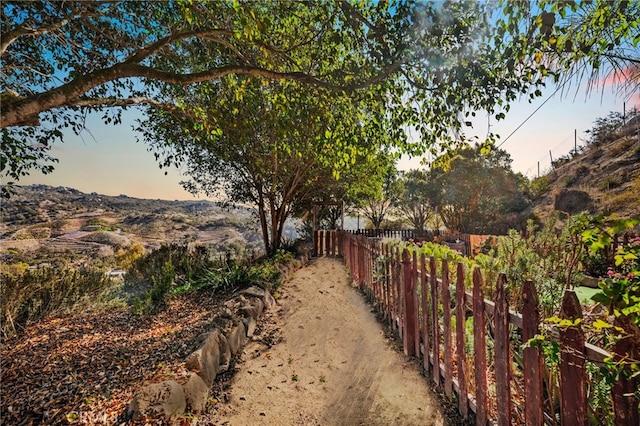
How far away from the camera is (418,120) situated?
438 cm

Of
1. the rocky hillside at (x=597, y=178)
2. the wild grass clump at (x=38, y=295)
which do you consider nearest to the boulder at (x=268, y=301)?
the wild grass clump at (x=38, y=295)

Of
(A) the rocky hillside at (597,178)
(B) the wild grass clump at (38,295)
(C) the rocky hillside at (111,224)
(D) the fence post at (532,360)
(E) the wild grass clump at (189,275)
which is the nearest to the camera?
(D) the fence post at (532,360)

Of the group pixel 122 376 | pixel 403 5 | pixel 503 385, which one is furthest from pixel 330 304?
pixel 403 5

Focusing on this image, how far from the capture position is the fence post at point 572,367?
1433mm

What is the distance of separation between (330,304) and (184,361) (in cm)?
326

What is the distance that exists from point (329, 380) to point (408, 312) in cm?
123

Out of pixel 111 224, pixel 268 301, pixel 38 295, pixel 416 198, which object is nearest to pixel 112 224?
pixel 111 224

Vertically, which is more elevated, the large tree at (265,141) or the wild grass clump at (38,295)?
the large tree at (265,141)

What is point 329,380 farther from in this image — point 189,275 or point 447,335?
point 189,275

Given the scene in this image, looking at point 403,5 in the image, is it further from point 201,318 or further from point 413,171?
point 413,171

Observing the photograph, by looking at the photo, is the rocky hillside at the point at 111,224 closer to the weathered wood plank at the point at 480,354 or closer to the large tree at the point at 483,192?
the weathered wood plank at the point at 480,354

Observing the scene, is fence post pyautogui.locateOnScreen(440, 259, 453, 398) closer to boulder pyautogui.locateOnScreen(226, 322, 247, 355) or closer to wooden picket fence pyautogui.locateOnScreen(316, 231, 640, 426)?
wooden picket fence pyautogui.locateOnScreen(316, 231, 640, 426)

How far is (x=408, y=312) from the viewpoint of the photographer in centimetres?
365

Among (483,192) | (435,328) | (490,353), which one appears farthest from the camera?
(483,192)
